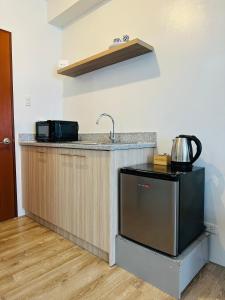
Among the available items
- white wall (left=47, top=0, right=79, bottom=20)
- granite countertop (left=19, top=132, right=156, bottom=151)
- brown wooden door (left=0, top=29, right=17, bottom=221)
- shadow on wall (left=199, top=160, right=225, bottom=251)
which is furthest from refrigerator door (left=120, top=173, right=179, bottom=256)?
white wall (left=47, top=0, right=79, bottom=20)

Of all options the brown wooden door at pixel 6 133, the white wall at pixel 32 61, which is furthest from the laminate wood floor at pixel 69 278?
the white wall at pixel 32 61

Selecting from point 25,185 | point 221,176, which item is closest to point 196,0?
point 221,176

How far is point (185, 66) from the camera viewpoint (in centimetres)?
179

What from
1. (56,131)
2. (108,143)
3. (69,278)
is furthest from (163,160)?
(56,131)

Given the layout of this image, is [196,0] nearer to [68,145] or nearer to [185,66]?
[185,66]

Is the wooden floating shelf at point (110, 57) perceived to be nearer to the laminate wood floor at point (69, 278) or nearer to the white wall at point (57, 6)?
the white wall at point (57, 6)

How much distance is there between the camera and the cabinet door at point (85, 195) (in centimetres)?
163

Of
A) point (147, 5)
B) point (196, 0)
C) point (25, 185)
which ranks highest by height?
point (147, 5)

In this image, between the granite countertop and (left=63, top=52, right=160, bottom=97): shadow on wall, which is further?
(left=63, top=52, right=160, bottom=97): shadow on wall

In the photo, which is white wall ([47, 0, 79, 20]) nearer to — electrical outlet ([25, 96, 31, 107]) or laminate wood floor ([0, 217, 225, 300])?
electrical outlet ([25, 96, 31, 107])

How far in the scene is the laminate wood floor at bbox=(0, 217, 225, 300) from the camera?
1.35m

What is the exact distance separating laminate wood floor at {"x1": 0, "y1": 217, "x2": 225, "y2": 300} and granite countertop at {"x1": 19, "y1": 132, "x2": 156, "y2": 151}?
0.88 metres

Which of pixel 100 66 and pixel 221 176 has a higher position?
pixel 100 66

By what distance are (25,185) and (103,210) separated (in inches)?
53.6
